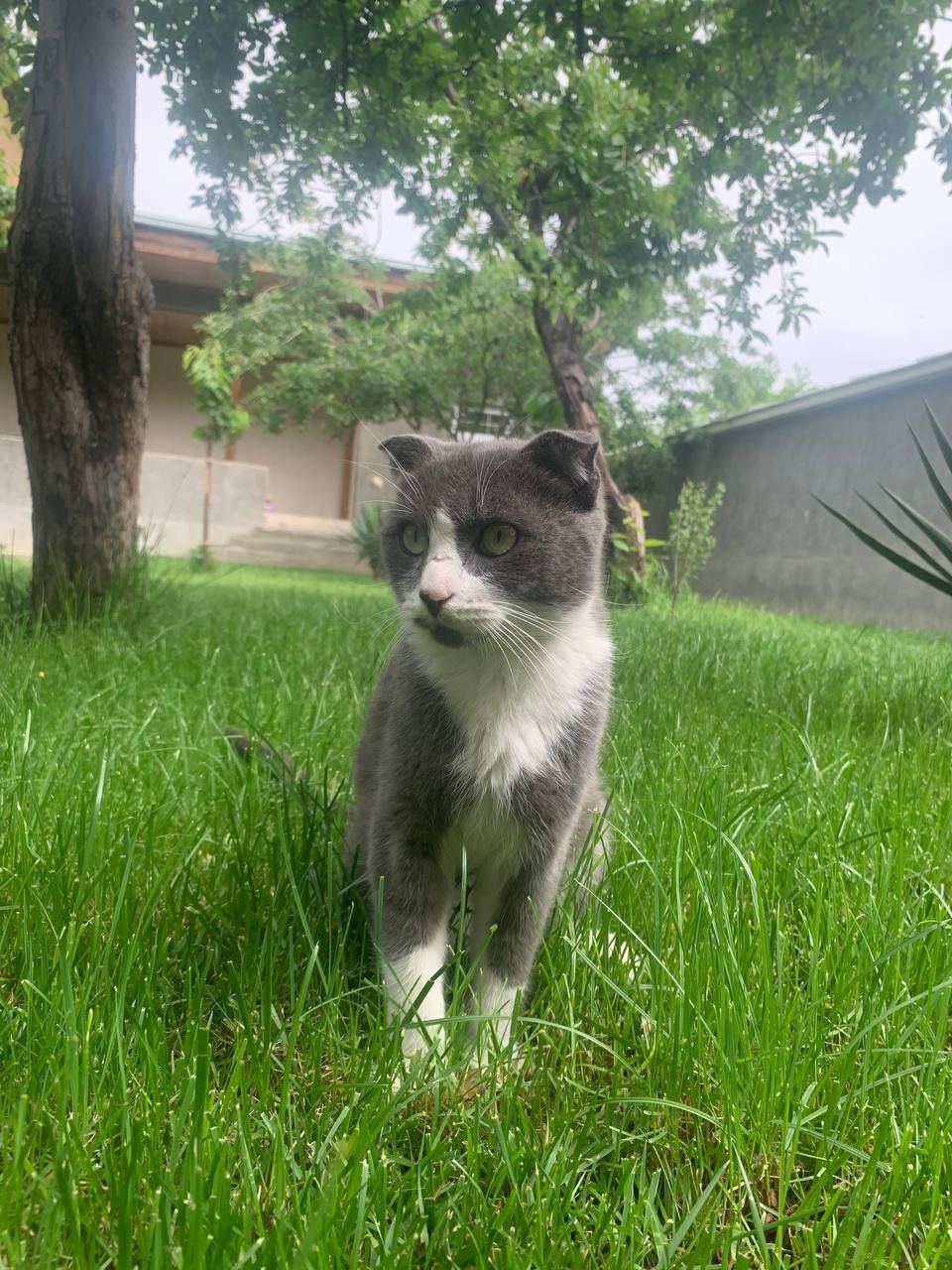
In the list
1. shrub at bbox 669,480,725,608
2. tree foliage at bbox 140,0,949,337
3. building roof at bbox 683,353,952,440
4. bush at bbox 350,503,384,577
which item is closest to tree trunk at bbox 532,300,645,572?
shrub at bbox 669,480,725,608

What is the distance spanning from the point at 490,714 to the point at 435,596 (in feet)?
0.73

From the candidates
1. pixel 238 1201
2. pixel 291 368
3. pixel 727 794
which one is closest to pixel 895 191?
pixel 727 794

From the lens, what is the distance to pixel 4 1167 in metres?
0.75

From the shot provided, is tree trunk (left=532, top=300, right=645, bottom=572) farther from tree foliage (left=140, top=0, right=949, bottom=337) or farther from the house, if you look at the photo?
the house

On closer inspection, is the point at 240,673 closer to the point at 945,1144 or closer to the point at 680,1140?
the point at 680,1140

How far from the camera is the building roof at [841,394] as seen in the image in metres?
7.81

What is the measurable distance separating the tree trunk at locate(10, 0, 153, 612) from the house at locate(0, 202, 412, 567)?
23.6 ft

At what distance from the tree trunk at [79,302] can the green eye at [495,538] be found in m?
2.53

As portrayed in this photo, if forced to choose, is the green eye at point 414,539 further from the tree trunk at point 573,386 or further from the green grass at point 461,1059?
the tree trunk at point 573,386

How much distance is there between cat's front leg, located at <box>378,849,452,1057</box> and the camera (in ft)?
3.76

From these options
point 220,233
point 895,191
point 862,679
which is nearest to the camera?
point 862,679

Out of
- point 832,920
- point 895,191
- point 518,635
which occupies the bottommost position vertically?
point 832,920

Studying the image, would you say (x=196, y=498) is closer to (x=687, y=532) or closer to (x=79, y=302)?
(x=687, y=532)

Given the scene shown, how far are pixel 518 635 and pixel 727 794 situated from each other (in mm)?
639
